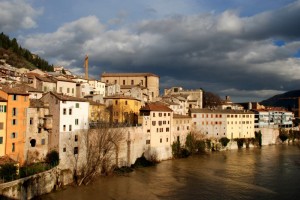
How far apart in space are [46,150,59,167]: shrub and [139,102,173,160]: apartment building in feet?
51.9

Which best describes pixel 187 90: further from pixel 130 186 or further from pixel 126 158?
pixel 130 186

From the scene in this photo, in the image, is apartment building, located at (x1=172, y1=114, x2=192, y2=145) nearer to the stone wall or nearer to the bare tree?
the bare tree

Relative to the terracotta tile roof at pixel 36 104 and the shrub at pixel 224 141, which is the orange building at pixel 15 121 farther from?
the shrub at pixel 224 141

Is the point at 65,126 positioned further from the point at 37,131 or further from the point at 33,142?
the point at 33,142

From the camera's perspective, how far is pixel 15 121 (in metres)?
30.3

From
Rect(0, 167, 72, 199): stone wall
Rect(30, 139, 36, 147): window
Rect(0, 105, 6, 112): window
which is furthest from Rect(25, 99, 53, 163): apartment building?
Rect(0, 167, 72, 199): stone wall

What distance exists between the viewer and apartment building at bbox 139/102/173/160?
150ft

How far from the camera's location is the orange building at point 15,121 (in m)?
29.5

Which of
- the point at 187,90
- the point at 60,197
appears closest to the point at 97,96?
the point at 60,197

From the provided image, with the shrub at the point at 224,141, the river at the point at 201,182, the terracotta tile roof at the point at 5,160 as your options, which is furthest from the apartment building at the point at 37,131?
the shrub at the point at 224,141

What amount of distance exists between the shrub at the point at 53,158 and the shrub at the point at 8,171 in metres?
4.63

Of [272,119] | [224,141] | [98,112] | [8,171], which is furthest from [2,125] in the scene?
[272,119]

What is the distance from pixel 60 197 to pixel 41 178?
2.32m

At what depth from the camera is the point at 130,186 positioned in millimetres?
32656
